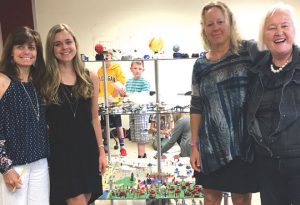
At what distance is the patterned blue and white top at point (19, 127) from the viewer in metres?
1.79

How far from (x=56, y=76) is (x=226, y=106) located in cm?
102

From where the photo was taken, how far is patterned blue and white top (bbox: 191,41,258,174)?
183cm

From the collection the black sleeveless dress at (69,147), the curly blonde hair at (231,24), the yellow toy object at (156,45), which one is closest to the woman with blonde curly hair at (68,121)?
the black sleeveless dress at (69,147)

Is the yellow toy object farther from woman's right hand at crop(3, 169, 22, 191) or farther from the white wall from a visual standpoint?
the white wall

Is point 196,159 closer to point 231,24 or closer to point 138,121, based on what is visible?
point 231,24

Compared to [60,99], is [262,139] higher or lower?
lower

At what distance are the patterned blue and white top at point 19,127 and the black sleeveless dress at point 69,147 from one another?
0.31 feet

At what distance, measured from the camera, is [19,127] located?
1817 millimetres

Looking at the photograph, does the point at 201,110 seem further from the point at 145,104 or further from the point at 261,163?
the point at 145,104

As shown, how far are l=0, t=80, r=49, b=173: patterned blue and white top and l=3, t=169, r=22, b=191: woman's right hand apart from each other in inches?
1.2

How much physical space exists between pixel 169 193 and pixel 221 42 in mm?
1554

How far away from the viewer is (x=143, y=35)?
5777 millimetres

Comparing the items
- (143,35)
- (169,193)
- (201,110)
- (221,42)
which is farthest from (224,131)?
(143,35)

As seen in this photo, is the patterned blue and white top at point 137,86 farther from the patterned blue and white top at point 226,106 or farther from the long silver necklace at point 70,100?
the patterned blue and white top at point 226,106
